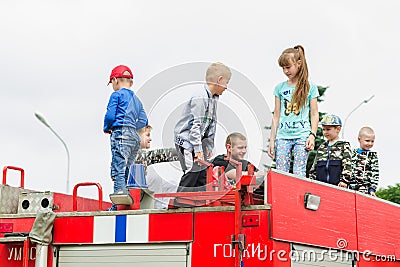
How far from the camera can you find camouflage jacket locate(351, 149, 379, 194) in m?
7.15

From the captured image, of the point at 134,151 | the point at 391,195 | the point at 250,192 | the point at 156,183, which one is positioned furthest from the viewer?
the point at 391,195

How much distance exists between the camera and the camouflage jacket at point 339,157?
688 centimetres

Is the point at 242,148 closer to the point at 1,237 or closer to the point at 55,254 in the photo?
the point at 55,254

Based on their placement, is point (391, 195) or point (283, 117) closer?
point (283, 117)

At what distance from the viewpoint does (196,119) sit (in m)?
5.31

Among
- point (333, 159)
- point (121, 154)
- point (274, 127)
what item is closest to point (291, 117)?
point (274, 127)

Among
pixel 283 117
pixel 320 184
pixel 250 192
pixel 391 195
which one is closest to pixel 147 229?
pixel 250 192

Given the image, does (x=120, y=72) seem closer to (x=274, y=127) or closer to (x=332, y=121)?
(x=274, y=127)

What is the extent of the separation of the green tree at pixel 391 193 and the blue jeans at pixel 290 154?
29.3 metres

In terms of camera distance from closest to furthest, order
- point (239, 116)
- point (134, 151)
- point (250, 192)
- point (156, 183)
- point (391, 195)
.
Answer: point (250, 192)
point (239, 116)
point (156, 183)
point (134, 151)
point (391, 195)

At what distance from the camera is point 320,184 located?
520 cm

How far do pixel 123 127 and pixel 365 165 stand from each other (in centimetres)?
255

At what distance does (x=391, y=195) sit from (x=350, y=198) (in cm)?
3112

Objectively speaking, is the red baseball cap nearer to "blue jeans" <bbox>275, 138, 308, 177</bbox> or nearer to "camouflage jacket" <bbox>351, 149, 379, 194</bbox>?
"blue jeans" <bbox>275, 138, 308, 177</bbox>
